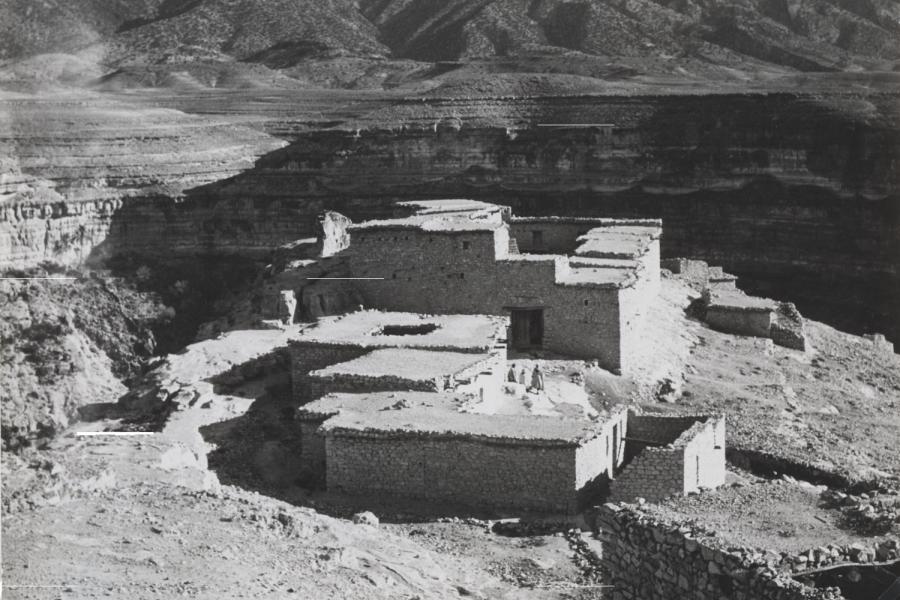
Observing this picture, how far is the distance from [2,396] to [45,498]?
17023 mm

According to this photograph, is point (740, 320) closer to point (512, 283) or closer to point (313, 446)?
point (512, 283)

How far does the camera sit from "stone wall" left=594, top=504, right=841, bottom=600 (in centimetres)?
912

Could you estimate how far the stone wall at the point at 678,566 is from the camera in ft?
29.9

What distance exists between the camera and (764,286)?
4438 cm

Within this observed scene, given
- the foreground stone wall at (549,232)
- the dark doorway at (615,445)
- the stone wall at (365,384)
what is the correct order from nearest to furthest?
the dark doorway at (615,445), the stone wall at (365,384), the foreground stone wall at (549,232)

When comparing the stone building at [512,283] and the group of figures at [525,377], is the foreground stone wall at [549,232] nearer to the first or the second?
the stone building at [512,283]

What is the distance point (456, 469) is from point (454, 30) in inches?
1970

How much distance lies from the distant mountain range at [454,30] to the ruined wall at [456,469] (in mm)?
32736

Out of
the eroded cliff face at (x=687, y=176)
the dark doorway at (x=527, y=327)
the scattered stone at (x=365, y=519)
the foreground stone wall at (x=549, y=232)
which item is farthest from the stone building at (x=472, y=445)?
the eroded cliff face at (x=687, y=176)

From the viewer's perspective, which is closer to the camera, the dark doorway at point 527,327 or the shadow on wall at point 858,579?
the shadow on wall at point 858,579

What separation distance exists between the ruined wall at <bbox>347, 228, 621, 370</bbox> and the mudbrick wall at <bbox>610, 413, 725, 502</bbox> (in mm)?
6504

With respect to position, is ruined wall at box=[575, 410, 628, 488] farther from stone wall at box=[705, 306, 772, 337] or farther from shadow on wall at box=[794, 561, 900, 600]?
stone wall at box=[705, 306, 772, 337]

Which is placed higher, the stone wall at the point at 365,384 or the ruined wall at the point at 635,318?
the stone wall at the point at 365,384

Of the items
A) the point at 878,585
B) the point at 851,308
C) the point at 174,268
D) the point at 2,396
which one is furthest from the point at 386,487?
the point at 174,268
